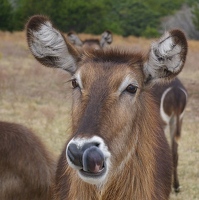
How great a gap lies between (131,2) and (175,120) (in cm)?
5350

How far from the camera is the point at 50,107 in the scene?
14.7 meters

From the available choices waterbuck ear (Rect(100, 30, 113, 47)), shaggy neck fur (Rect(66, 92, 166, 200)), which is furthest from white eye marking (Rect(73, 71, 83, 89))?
waterbuck ear (Rect(100, 30, 113, 47))

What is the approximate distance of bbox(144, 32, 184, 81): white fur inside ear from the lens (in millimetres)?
4020

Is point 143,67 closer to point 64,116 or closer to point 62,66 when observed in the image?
point 62,66

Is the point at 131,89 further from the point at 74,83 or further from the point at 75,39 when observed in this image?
the point at 75,39

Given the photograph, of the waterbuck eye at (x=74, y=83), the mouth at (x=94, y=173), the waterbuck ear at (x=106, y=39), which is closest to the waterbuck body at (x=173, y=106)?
the waterbuck eye at (x=74, y=83)

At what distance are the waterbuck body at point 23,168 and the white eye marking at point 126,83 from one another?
2142mm

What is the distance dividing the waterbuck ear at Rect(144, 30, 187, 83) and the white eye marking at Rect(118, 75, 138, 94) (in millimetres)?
199

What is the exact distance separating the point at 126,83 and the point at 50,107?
1085 centimetres

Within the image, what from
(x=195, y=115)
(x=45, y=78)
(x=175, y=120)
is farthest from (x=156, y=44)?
(x=45, y=78)

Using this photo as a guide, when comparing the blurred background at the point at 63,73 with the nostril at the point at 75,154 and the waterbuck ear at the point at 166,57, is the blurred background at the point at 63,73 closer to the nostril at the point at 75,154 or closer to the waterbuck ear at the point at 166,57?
the waterbuck ear at the point at 166,57

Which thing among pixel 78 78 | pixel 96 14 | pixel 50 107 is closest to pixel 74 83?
pixel 78 78

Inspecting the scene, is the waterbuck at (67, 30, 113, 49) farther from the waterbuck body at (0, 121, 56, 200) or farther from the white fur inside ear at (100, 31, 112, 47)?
the waterbuck body at (0, 121, 56, 200)

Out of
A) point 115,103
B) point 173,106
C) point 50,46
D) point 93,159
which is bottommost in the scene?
point 173,106
